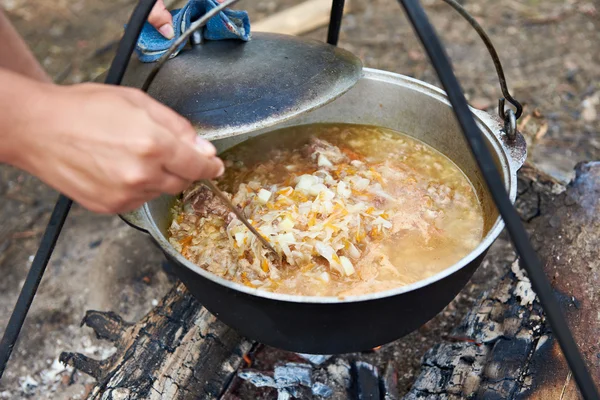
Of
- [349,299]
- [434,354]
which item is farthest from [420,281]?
[434,354]

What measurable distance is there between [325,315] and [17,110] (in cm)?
104

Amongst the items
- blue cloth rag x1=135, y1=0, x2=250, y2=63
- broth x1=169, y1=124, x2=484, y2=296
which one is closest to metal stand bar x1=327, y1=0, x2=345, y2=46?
broth x1=169, y1=124, x2=484, y2=296

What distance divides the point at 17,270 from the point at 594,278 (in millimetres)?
3280

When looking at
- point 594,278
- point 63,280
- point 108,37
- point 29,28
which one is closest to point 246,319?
point 594,278

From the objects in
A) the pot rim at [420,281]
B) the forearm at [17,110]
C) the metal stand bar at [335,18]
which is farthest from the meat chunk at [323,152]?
the forearm at [17,110]

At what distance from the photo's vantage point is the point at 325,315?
1.74m

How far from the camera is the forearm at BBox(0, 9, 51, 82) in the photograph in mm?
1760

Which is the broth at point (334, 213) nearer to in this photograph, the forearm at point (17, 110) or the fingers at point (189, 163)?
the fingers at point (189, 163)

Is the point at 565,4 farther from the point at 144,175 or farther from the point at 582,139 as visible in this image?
the point at 144,175

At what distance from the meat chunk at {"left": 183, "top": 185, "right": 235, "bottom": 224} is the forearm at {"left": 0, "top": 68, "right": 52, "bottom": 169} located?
1.24 meters

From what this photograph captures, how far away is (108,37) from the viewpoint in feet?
18.5

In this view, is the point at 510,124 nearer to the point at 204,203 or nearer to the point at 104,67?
the point at 204,203

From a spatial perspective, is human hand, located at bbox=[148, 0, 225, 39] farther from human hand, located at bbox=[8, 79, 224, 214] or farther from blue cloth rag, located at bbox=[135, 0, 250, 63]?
human hand, located at bbox=[8, 79, 224, 214]

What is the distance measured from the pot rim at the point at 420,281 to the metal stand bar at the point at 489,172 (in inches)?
9.5
